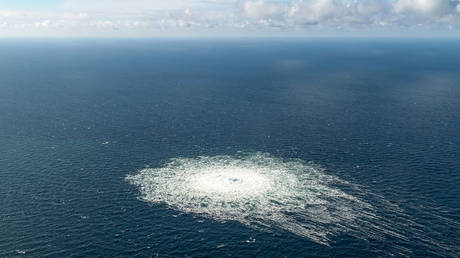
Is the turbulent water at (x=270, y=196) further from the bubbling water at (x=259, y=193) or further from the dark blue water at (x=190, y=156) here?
the dark blue water at (x=190, y=156)

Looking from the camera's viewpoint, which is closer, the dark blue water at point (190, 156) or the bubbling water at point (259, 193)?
the dark blue water at point (190, 156)

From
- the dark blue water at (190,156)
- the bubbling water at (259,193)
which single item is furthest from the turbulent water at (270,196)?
the dark blue water at (190,156)

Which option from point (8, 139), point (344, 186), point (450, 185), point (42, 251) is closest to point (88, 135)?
point (8, 139)

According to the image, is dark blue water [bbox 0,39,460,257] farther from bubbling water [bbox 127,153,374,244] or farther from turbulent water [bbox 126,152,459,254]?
bubbling water [bbox 127,153,374,244]

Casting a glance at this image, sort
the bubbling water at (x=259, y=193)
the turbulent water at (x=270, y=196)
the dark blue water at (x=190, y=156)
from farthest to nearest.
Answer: the bubbling water at (x=259, y=193), the turbulent water at (x=270, y=196), the dark blue water at (x=190, y=156)

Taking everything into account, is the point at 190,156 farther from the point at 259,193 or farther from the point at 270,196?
the point at 270,196

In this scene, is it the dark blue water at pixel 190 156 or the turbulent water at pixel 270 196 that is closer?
the dark blue water at pixel 190 156

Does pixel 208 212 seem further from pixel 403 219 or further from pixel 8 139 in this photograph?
pixel 8 139

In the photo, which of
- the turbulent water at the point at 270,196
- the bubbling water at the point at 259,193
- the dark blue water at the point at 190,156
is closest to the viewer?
the dark blue water at the point at 190,156
